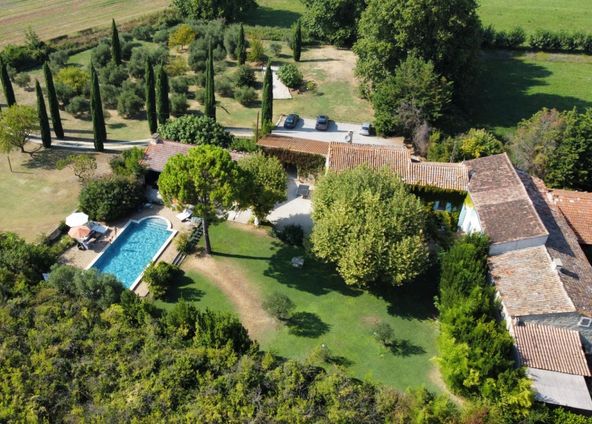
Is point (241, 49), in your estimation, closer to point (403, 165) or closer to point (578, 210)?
point (403, 165)

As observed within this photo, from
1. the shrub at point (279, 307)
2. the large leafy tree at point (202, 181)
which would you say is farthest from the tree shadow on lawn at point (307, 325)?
the large leafy tree at point (202, 181)

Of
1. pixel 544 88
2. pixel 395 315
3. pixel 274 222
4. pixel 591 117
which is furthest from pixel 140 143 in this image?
pixel 544 88

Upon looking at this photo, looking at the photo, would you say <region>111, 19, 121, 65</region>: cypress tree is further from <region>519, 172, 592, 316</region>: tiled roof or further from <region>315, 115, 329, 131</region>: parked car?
<region>519, 172, 592, 316</region>: tiled roof

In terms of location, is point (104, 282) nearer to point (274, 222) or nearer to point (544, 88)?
point (274, 222)

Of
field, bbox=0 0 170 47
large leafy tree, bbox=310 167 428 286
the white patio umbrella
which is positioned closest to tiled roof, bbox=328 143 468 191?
large leafy tree, bbox=310 167 428 286

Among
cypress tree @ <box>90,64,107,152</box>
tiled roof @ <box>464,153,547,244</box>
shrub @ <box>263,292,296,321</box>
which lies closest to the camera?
shrub @ <box>263,292,296,321</box>

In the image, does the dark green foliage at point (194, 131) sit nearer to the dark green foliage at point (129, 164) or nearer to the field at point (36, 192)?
the dark green foliage at point (129, 164)
